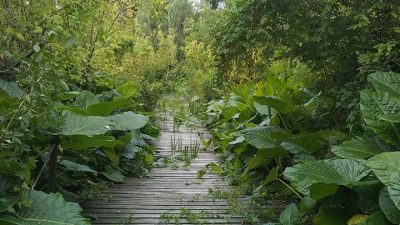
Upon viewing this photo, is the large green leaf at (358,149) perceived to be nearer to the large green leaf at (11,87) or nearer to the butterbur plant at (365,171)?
the butterbur plant at (365,171)

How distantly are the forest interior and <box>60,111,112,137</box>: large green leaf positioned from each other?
0.01 m

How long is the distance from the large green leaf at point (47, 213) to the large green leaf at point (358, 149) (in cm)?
157

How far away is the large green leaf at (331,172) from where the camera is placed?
8.32ft

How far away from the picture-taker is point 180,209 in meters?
3.94

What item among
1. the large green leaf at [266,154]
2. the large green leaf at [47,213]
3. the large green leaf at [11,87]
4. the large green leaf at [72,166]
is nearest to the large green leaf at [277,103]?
the large green leaf at [266,154]

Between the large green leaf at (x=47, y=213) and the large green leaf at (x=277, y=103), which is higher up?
the large green leaf at (x=277, y=103)

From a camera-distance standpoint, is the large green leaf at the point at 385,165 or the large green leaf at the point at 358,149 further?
the large green leaf at the point at 358,149

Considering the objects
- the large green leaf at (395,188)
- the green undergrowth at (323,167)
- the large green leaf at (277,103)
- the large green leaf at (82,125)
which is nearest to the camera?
the large green leaf at (395,188)

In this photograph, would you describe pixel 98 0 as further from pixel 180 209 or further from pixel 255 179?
pixel 255 179

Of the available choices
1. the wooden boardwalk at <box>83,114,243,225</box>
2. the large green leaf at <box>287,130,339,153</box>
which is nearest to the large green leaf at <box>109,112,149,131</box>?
the wooden boardwalk at <box>83,114,243,225</box>

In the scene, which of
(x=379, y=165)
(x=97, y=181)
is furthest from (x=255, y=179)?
(x=379, y=165)

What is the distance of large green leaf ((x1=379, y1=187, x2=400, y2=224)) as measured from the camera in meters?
2.25

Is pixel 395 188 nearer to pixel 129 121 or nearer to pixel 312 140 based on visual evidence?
pixel 312 140

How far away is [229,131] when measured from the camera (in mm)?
5957
